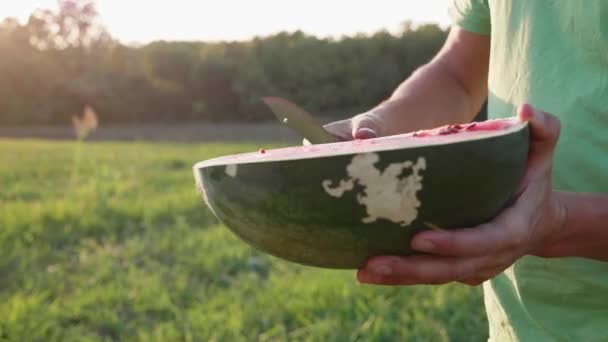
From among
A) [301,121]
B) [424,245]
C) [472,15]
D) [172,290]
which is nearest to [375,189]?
[424,245]

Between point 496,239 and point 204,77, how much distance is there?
22.2 metres

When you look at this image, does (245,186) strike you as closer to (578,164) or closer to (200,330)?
(578,164)

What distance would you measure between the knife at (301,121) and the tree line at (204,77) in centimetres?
2103

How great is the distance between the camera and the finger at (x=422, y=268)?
975 mm

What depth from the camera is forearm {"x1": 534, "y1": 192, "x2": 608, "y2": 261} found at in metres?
1.07

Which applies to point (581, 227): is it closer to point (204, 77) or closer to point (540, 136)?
point (540, 136)

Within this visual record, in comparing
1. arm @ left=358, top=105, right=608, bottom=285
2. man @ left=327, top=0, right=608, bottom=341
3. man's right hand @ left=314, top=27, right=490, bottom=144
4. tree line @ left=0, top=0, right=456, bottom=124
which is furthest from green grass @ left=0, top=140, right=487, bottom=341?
tree line @ left=0, top=0, right=456, bottom=124

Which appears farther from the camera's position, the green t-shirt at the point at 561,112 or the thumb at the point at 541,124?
the green t-shirt at the point at 561,112

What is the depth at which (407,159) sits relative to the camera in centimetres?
93

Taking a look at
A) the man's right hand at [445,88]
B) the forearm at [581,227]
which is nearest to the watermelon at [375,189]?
the forearm at [581,227]

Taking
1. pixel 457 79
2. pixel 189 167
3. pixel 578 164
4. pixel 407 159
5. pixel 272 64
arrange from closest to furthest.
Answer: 1. pixel 407 159
2. pixel 578 164
3. pixel 457 79
4. pixel 189 167
5. pixel 272 64

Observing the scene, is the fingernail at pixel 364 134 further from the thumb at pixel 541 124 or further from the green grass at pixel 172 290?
the green grass at pixel 172 290

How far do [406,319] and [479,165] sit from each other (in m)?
2.12

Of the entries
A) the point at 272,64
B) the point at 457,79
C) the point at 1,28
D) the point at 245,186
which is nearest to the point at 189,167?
the point at 457,79
